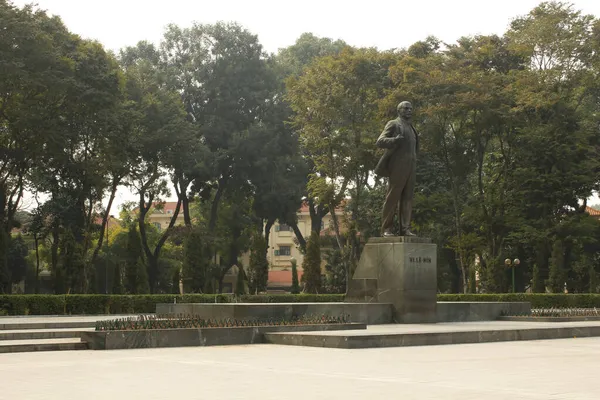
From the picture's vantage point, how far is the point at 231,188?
58344 mm

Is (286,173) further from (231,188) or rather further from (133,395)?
(133,395)

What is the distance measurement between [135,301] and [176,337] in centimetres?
2028

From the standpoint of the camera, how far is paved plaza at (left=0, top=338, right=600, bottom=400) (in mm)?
9289

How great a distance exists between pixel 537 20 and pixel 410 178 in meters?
27.1

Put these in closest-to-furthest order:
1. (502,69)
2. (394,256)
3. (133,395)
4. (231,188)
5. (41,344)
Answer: (133,395) → (41,344) → (394,256) → (502,69) → (231,188)

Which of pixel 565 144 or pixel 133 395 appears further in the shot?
pixel 565 144

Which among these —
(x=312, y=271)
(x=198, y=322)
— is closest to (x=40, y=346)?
(x=198, y=322)

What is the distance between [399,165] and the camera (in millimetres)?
22328

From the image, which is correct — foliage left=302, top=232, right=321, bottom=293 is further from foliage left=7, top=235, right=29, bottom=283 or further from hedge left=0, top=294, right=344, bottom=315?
foliage left=7, top=235, right=29, bottom=283

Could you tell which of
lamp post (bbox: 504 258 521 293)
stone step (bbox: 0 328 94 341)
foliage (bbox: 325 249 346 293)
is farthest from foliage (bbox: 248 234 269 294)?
stone step (bbox: 0 328 94 341)

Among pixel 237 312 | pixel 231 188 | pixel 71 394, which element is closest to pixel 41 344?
pixel 237 312

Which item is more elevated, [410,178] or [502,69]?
[502,69]

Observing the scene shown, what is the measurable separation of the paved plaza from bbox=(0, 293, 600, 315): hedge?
736 inches

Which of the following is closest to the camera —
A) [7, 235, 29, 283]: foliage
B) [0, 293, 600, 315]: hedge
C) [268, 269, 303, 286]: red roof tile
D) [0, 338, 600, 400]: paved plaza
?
[0, 338, 600, 400]: paved plaza
